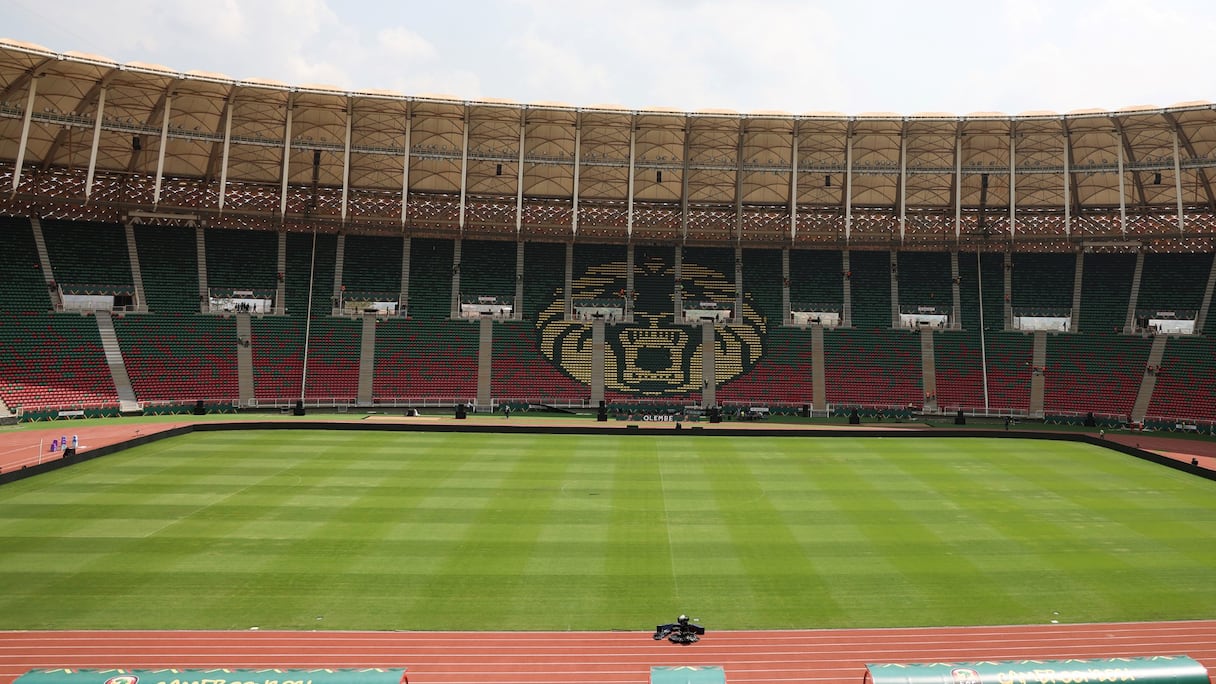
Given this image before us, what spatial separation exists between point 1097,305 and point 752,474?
38.5 m

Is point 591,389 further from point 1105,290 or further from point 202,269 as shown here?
point 1105,290

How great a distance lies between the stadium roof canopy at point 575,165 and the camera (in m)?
47.6

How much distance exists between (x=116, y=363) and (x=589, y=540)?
38.9 m

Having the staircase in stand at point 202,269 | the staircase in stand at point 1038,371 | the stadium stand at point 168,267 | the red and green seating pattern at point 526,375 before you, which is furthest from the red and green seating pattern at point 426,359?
the staircase in stand at point 1038,371

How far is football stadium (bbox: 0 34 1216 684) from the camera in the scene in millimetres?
16359

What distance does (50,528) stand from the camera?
21.7 metres

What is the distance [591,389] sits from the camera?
2014 inches

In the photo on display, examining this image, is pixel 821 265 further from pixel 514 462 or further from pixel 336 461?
pixel 336 461

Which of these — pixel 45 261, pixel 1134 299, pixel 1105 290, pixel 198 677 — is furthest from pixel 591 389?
pixel 198 677

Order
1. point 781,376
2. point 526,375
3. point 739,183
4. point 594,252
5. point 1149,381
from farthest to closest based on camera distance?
point 594,252 → point 739,183 → point 781,376 → point 526,375 → point 1149,381

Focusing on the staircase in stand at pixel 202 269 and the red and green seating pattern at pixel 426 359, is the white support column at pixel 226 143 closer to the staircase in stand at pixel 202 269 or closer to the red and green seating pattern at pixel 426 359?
the staircase in stand at pixel 202 269

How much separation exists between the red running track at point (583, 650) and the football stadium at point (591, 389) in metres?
0.10

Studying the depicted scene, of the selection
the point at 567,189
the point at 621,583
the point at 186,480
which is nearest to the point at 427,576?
the point at 621,583

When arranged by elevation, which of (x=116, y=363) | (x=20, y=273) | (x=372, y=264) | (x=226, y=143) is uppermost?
(x=226, y=143)
